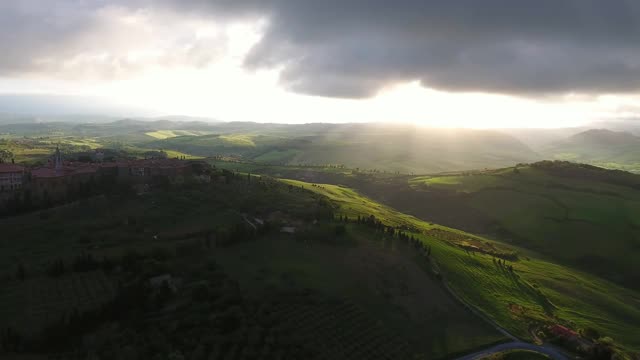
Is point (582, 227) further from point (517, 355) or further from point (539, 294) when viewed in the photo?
point (517, 355)

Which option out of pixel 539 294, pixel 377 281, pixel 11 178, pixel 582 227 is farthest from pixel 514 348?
pixel 11 178

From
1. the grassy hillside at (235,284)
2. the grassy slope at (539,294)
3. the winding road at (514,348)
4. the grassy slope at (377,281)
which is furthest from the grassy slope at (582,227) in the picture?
the winding road at (514,348)

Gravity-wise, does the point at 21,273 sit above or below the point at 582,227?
above

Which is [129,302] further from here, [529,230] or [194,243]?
[529,230]

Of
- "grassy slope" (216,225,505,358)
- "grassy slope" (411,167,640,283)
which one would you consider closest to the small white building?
"grassy slope" (216,225,505,358)

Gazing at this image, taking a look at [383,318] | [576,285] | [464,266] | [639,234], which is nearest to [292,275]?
[383,318]

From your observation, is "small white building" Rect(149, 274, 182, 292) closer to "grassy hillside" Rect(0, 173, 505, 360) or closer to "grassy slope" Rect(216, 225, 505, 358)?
"grassy hillside" Rect(0, 173, 505, 360)

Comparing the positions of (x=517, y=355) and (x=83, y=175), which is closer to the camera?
(x=517, y=355)
